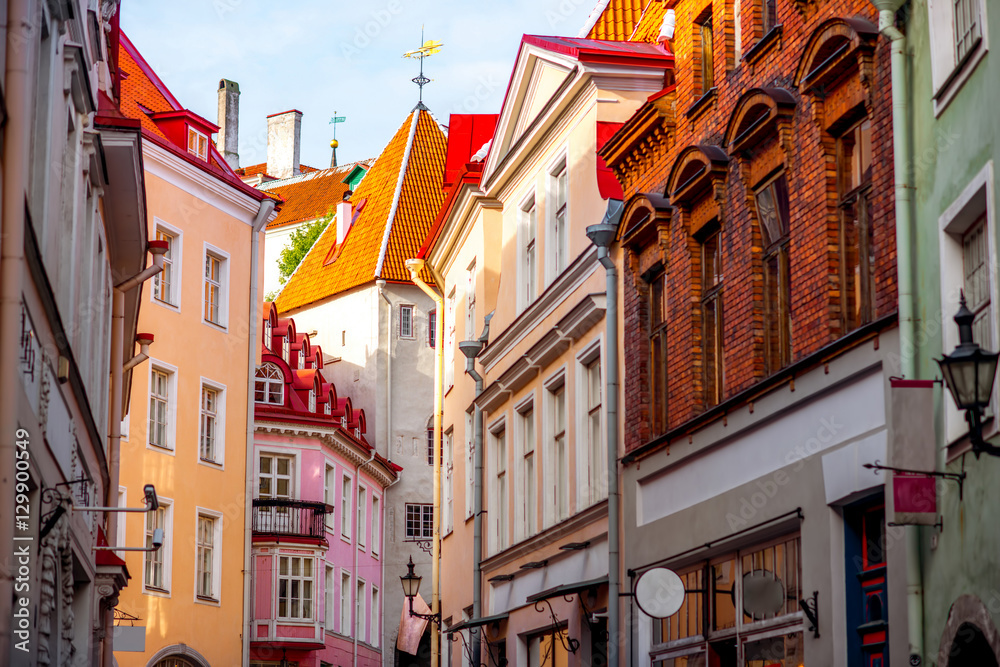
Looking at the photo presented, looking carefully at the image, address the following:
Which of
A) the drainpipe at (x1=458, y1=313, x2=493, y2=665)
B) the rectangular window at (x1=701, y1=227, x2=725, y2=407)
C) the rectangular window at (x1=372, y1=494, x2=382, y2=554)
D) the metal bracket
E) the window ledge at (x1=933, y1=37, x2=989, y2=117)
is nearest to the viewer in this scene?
the window ledge at (x1=933, y1=37, x2=989, y2=117)

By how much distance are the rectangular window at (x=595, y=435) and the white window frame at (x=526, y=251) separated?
12.7 ft

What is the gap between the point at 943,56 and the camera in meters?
11.2

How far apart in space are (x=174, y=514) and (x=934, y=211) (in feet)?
84.0

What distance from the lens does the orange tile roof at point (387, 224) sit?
55812mm

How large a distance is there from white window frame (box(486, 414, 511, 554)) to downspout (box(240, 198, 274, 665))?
10753mm

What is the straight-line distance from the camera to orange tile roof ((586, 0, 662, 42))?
25.8 m

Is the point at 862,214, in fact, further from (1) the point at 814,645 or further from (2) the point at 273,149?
(2) the point at 273,149

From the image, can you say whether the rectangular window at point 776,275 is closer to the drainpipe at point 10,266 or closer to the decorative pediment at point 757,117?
the decorative pediment at point 757,117

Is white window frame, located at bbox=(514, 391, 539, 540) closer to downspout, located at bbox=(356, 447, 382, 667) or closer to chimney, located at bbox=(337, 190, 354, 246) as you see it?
downspout, located at bbox=(356, 447, 382, 667)

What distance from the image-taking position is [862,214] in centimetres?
1323

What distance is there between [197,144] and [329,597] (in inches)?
627

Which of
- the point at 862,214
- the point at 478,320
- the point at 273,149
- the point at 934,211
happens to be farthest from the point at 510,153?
the point at 273,149

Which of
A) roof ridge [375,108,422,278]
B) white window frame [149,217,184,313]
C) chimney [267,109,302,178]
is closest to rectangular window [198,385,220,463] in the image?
white window frame [149,217,184,313]

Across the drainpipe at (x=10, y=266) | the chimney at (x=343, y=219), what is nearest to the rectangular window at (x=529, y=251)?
the drainpipe at (x=10, y=266)
